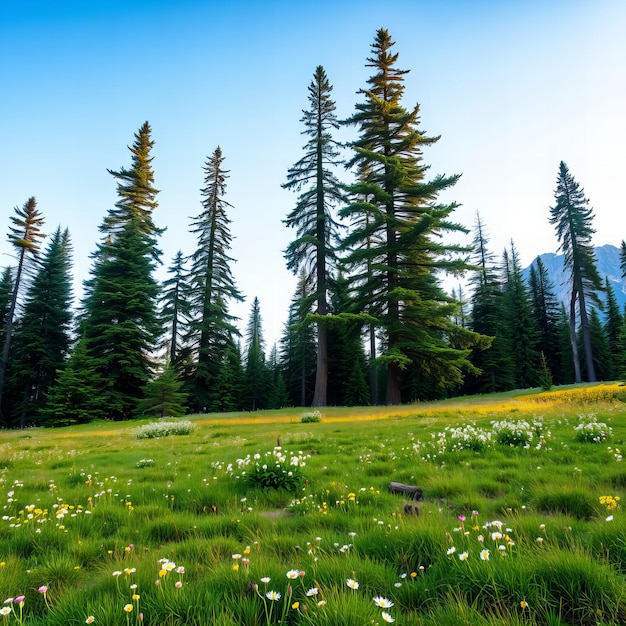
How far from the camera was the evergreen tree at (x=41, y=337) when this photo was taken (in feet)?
115

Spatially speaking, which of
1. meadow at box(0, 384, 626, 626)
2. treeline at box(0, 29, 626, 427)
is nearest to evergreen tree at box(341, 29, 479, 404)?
treeline at box(0, 29, 626, 427)

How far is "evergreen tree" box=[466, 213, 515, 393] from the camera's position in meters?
43.9

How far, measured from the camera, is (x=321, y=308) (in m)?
27.2

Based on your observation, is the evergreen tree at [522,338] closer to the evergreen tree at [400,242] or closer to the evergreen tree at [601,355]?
the evergreen tree at [601,355]

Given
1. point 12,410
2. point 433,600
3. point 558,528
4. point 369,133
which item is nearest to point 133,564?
point 433,600

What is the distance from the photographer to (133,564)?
268 cm

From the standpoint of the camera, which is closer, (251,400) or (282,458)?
(282,458)

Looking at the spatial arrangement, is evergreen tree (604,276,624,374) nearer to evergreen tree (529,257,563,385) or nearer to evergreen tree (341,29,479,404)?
evergreen tree (529,257,563,385)

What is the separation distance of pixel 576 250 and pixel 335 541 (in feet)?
157

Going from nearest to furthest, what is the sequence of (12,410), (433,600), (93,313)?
1. (433,600)
2. (93,313)
3. (12,410)

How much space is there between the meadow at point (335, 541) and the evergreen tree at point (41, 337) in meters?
36.4

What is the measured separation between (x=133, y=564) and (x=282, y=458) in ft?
9.66

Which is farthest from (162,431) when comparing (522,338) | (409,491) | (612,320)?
(612,320)

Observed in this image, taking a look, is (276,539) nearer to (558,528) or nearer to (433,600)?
(433,600)
